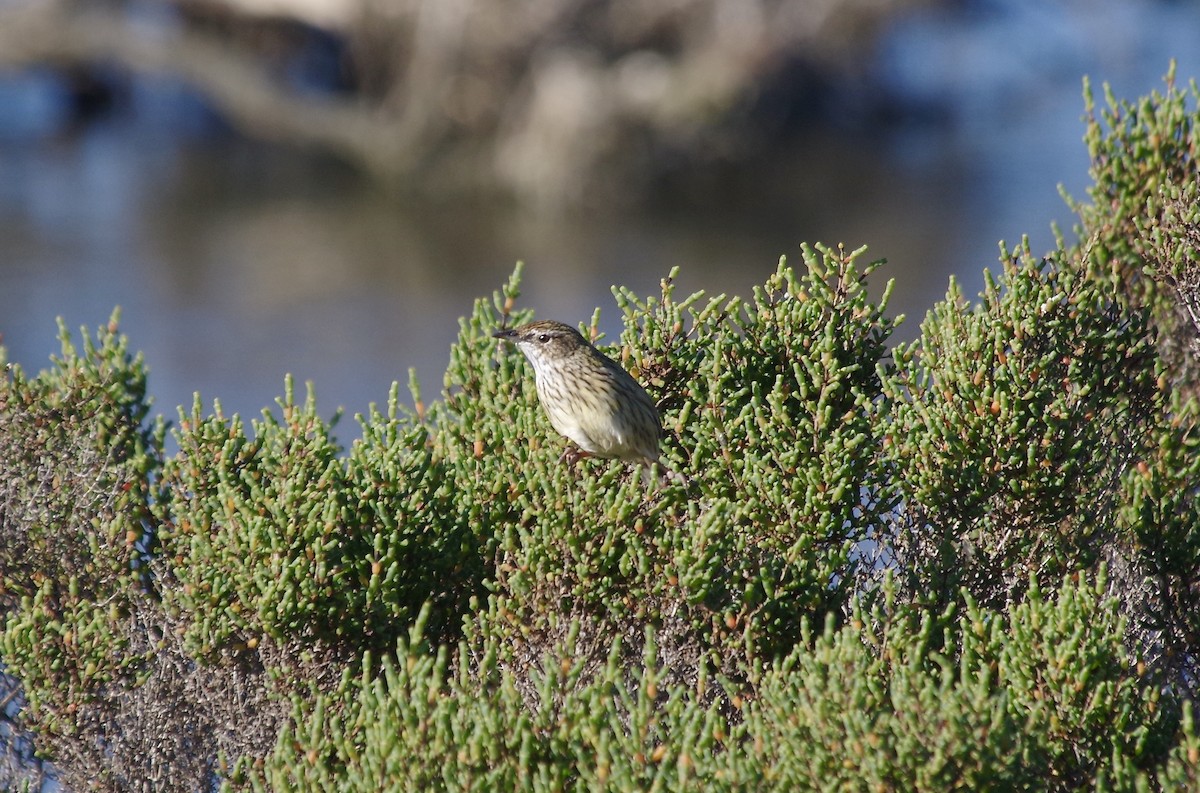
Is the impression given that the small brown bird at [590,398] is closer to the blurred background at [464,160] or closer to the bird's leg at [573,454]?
the bird's leg at [573,454]

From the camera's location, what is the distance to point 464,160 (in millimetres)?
29328

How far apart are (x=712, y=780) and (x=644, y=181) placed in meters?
24.2

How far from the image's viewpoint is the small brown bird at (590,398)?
235 inches

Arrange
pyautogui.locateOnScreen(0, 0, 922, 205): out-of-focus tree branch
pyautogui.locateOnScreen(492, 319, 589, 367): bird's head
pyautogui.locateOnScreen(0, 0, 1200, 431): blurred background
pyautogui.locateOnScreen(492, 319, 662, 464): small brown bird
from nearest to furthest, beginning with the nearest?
pyautogui.locateOnScreen(492, 319, 662, 464): small brown bird < pyautogui.locateOnScreen(492, 319, 589, 367): bird's head < pyautogui.locateOnScreen(0, 0, 1200, 431): blurred background < pyautogui.locateOnScreen(0, 0, 922, 205): out-of-focus tree branch

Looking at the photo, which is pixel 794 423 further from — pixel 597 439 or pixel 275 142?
pixel 275 142

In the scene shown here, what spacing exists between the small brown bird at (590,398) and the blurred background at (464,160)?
44.2 feet

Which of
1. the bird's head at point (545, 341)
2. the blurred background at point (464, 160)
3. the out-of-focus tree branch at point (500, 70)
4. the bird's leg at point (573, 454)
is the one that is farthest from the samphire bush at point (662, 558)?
the out-of-focus tree branch at point (500, 70)

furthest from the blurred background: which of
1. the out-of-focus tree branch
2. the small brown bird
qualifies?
the small brown bird

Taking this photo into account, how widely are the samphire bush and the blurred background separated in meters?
13.6

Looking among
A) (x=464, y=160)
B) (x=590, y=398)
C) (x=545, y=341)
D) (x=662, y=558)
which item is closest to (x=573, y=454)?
(x=590, y=398)

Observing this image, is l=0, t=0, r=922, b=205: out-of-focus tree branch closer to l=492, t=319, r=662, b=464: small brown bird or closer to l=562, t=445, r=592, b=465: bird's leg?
l=492, t=319, r=662, b=464: small brown bird

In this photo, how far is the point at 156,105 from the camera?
119 feet

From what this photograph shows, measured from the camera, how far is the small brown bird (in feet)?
19.6

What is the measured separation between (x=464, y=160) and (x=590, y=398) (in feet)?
78.8
